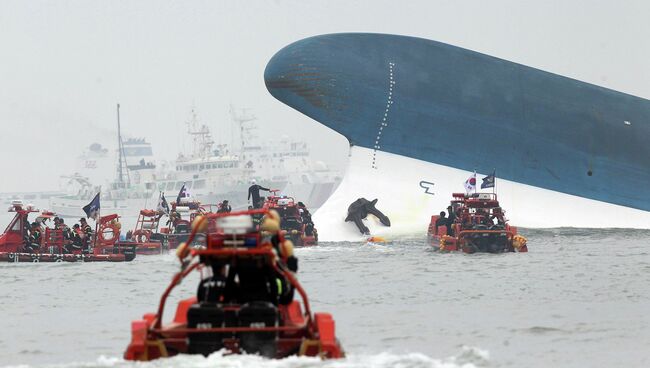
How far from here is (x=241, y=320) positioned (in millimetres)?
14781

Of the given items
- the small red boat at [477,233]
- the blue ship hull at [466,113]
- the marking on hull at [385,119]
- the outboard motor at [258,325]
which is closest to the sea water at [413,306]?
the outboard motor at [258,325]

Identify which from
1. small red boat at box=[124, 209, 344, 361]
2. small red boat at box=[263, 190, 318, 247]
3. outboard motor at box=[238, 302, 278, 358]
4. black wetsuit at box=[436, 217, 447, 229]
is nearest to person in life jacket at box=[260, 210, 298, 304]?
small red boat at box=[124, 209, 344, 361]

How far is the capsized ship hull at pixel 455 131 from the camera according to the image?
5419 centimetres

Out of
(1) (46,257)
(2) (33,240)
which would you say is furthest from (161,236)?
(1) (46,257)

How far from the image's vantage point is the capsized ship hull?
5419 centimetres

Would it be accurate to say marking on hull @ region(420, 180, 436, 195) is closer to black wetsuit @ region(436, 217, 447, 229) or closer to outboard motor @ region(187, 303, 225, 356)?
black wetsuit @ region(436, 217, 447, 229)

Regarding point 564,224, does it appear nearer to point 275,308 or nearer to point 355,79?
point 355,79

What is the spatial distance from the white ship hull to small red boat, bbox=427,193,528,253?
22.2ft

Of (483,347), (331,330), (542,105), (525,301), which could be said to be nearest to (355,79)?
(542,105)

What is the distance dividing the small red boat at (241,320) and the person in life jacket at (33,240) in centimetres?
2915

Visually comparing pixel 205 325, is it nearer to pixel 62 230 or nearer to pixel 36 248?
pixel 36 248

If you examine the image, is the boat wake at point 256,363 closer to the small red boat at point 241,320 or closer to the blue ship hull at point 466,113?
the small red boat at point 241,320

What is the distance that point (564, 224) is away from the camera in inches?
2203

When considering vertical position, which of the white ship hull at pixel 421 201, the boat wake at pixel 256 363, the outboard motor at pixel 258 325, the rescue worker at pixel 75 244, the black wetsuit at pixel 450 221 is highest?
the white ship hull at pixel 421 201
